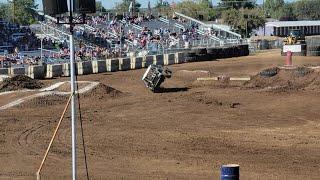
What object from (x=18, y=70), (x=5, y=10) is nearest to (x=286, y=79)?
(x=18, y=70)

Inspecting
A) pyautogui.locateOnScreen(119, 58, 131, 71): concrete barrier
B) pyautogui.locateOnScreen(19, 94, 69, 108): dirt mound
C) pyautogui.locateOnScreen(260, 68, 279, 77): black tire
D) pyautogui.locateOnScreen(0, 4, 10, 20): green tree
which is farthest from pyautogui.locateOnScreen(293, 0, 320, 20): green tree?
pyautogui.locateOnScreen(19, 94, 69, 108): dirt mound

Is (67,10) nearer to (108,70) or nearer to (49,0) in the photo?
(49,0)

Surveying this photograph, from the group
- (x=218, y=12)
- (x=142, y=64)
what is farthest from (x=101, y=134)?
(x=218, y=12)

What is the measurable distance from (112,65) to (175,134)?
917 inches

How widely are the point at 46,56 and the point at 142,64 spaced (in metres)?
6.53

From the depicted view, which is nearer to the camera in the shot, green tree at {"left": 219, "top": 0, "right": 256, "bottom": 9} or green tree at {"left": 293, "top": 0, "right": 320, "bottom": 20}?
green tree at {"left": 219, "top": 0, "right": 256, "bottom": 9}

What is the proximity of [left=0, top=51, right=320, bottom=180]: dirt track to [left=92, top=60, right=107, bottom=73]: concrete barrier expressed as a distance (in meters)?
9.44

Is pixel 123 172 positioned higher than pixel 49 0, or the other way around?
pixel 49 0

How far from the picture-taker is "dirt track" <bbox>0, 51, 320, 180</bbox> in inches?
578

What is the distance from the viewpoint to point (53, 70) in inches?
1492

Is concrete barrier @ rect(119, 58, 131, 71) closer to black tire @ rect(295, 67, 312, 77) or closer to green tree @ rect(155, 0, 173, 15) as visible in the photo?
black tire @ rect(295, 67, 312, 77)

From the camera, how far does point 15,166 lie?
15070mm

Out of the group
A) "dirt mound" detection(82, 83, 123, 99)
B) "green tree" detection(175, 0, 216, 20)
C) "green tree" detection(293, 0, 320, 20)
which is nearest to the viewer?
"dirt mound" detection(82, 83, 123, 99)

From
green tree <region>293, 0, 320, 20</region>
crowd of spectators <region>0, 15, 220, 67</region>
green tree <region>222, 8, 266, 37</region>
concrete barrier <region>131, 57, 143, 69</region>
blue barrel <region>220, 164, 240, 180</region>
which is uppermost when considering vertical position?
green tree <region>293, 0, 320, 20</region>
